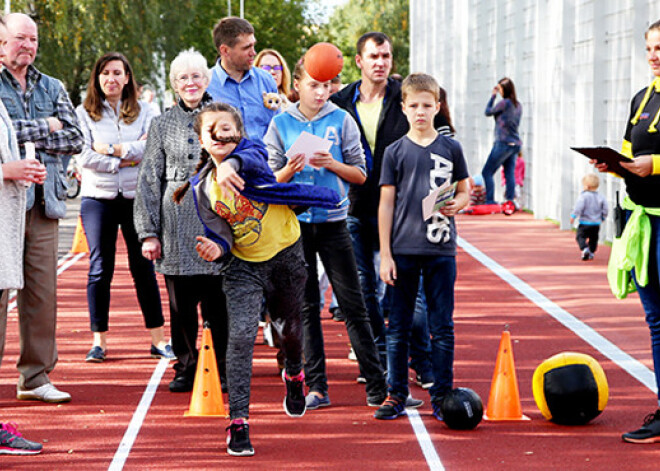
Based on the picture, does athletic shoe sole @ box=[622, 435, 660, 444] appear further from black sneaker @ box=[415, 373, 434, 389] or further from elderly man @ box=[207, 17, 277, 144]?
Result: elderly man @ box=[207, 17, 277, 144]

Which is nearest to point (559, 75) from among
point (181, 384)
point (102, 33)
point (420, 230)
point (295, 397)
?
point (181, 384)

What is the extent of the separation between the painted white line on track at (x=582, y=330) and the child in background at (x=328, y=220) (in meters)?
2.06

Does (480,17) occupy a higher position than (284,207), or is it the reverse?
(480,17)

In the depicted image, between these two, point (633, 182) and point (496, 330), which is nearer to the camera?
point (633, 182)

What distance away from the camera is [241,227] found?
6957 mm

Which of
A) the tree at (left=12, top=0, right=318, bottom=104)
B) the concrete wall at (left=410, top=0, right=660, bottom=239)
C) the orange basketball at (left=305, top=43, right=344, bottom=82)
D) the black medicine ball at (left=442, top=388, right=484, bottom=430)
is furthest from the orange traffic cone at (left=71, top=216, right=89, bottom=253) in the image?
the tree at (left=12, top=0, right=318, bottom=104)

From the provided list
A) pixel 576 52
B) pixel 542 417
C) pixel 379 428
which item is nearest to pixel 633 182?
pixel 542 417

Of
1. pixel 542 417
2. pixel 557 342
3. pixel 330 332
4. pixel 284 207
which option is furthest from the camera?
pixel 330 332

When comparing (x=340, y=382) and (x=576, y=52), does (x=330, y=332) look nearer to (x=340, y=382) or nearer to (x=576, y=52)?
(x=340, y=382)

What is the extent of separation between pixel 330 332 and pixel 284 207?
12.6ft

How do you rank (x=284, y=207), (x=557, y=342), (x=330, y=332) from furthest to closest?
(x=330, y=332) < (x=557, y=342) < (x=284, y=207)

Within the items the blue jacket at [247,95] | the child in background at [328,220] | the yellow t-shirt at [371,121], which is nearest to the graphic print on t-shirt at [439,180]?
the child in background at [328,220]

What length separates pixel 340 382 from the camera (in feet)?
28.6

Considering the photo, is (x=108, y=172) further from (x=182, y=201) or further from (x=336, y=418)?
(x=336, y=418)
